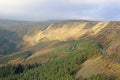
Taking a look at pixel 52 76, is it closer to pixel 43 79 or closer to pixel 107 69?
pixel 43 79

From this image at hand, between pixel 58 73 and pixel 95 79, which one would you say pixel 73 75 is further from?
pixel 95 79

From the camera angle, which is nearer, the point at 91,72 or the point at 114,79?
the point at 114,79

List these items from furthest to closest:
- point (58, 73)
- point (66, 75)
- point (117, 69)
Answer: point (58, 73) < point (66, 75) < point (117, 69)

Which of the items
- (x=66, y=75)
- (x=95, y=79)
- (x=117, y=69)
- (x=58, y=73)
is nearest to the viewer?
(x=95, y=79)

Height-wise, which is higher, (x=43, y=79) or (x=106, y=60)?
(x=106, y=60)

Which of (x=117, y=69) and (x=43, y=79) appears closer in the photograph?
(x=117, y=69)

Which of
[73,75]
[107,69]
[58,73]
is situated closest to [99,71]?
[107,69]

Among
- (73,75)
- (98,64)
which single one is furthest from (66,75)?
(98,64)

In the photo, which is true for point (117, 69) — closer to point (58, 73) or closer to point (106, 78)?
point (106, 78)

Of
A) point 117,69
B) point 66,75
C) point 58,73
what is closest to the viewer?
point 117,69

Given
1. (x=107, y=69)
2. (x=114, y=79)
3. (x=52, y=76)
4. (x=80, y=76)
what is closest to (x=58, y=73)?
(x=52, y=76)
